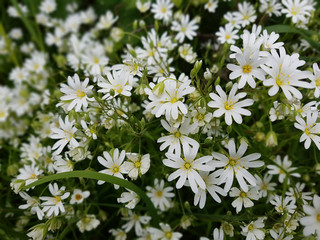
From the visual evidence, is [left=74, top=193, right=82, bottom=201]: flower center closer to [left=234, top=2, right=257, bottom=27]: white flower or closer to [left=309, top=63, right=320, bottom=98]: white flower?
[left=309, top=63, right=320, bottom=98]: white flower

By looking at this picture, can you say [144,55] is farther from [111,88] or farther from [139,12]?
[139,12]

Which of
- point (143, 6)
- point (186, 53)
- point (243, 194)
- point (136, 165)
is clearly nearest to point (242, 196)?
point (243, 194)

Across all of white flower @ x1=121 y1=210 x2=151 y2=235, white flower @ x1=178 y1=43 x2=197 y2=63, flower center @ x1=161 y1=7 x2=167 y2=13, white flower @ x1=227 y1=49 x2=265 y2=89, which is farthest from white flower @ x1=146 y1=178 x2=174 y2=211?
flower center @ x1=161 y1=7 x2=167 y2=13

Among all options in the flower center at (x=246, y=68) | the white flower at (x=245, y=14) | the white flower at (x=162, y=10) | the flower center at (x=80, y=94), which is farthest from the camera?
the white flower at (x=162, y=10)

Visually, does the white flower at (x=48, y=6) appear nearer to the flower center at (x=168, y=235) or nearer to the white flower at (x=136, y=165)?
the white flower at (x=136, y=165)

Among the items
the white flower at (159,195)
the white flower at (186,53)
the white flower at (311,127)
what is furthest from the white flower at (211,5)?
the white flower at (159,195)

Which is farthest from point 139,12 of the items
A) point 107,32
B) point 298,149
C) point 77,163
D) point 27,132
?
point 298,149
